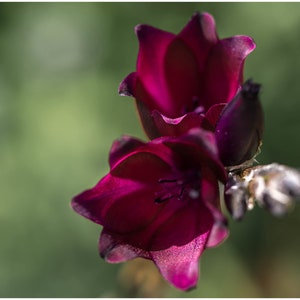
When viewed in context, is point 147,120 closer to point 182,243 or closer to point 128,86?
point 128,86

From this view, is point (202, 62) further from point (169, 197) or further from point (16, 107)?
point (16, 107)

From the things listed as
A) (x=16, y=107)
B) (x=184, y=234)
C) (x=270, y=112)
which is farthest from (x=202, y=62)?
(x=16, y=107)

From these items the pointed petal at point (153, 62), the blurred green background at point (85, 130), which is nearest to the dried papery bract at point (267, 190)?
the pointed petal at point (153, 62)

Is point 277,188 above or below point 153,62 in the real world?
below

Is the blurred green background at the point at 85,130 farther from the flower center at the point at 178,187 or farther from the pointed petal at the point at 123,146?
the pointed petal at the point at 123,146

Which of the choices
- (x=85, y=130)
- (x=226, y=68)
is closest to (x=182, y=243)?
(x=226, y=68)

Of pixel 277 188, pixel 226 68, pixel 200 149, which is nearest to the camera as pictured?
pixel 277 188

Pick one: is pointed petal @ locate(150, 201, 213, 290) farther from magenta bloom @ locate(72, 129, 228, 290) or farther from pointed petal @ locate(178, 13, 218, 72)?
pointed petal @ locate(178, 13, 218, 72)
